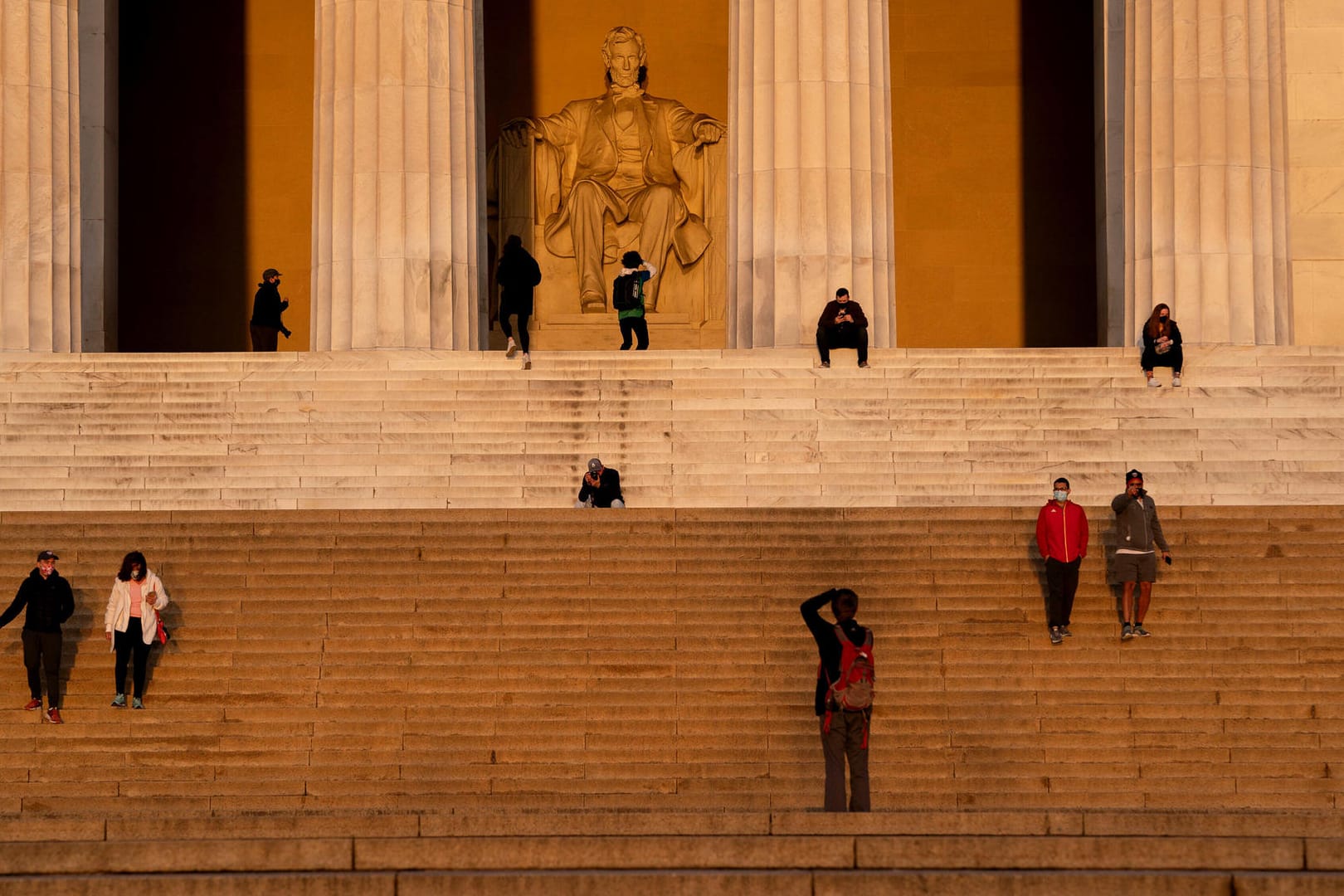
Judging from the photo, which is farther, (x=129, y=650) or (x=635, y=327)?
(x=635, y=327)

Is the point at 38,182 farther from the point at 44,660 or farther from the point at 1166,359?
the point at 1166,359

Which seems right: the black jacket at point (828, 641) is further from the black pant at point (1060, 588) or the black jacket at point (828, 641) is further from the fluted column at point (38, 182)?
the fluted column at point (38, 182)

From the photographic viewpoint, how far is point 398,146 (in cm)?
3262

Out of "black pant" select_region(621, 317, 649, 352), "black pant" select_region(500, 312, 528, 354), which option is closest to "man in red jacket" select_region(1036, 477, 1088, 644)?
"black pant" select_region(500, 312, 528, 354)

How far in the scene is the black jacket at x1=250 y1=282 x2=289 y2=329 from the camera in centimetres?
3180

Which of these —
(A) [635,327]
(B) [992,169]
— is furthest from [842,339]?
(B) [992,169]

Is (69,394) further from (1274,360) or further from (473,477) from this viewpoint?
(1274,360)

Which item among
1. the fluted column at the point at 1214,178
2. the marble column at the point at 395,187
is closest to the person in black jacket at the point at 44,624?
the marble column at the point at 395,187

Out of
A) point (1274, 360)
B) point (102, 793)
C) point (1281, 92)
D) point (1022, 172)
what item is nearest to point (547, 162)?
point (1022, 172)

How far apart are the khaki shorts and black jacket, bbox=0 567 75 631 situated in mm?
8683

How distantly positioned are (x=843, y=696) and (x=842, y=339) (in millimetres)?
13431

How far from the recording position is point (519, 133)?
4078cm

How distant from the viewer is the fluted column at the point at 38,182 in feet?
107

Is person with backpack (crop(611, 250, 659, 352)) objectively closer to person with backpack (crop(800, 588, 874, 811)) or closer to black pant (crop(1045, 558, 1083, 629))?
black pant (crop(1045, 558, 1083, 629))
